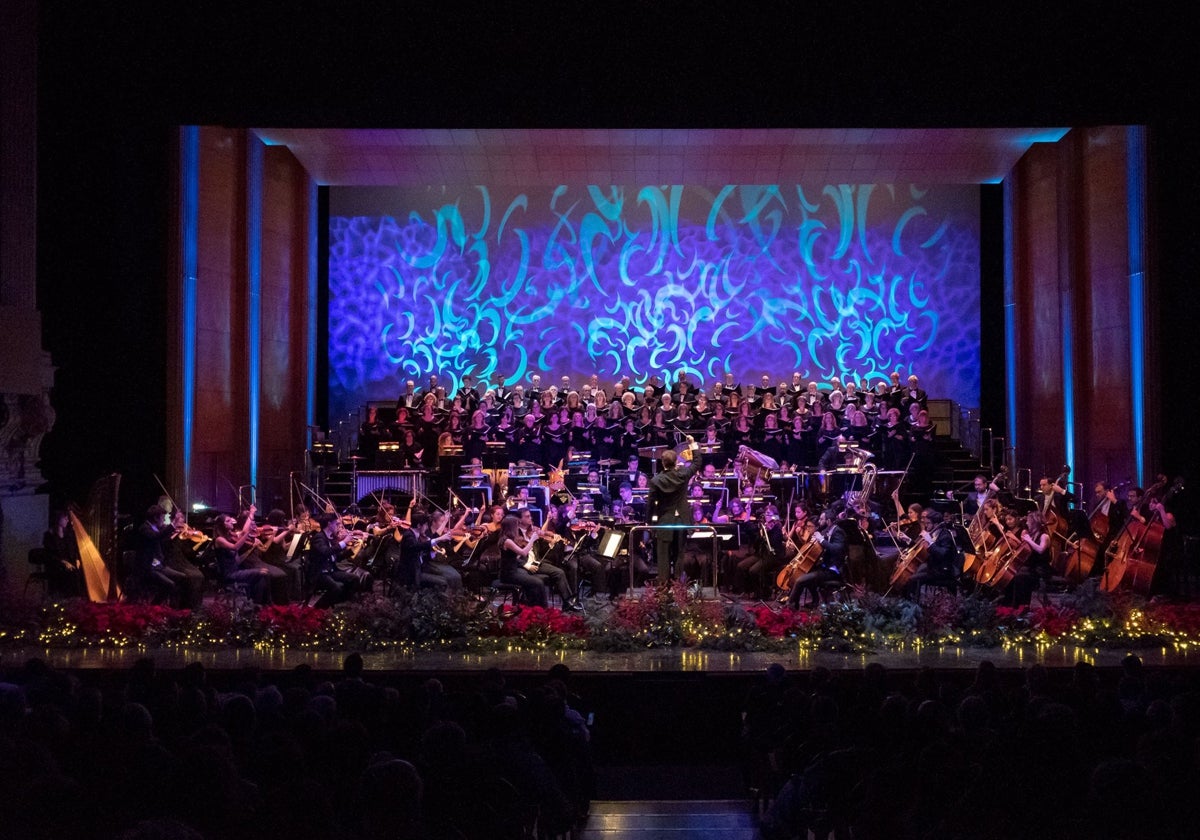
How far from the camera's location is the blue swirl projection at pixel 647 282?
1908 centimetres

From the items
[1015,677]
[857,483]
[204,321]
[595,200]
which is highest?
[595,200]

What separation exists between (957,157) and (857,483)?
6.17m

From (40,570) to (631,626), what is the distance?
19.9 feet

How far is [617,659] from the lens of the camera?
7.72m

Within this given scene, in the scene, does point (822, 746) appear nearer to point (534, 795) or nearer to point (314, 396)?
point (534, 795)

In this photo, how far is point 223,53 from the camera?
26.4 ft

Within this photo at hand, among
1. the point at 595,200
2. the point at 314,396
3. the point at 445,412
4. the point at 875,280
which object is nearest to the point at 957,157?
the point at 875,280

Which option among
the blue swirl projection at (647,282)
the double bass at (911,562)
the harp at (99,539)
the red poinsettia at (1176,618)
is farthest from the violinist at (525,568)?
the blue swirl projection at (647,282)

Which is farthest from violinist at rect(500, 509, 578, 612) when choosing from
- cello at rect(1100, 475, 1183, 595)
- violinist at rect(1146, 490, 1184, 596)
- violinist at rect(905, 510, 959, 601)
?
violinist at rect(1146, 490, 1184, 596)

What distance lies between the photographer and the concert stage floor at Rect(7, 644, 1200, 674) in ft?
23.9

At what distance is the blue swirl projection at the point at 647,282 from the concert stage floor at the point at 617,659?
1142 cm

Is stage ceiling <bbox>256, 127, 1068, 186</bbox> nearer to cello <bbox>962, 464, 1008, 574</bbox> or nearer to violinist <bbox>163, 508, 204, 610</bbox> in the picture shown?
cello <bbox>962, 464, 1008, 574</bbox>

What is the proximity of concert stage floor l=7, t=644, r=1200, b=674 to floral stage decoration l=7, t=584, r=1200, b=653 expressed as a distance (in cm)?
13

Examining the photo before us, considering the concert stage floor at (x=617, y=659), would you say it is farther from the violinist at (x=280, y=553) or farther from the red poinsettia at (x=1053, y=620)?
the violinist at (x=280, y=553)
